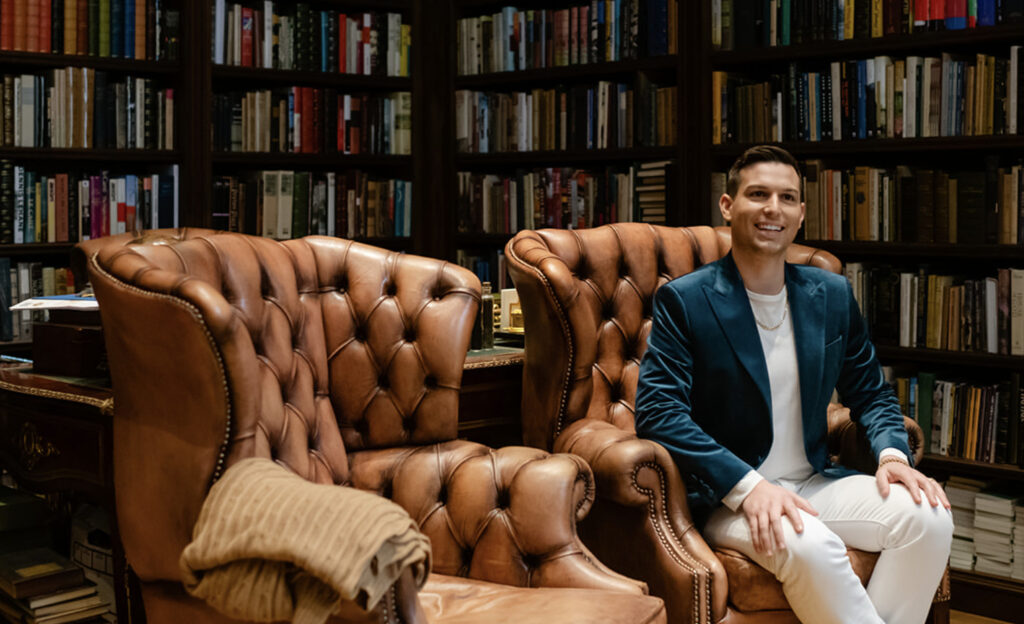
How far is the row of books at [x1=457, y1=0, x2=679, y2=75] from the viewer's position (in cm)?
418

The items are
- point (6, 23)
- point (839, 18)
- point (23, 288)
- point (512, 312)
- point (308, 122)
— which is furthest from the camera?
point (308, 122)

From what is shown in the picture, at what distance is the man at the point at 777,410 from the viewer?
7.25 feet

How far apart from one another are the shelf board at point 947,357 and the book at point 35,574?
2550 mm

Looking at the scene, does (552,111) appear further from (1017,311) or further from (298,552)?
(298,552)

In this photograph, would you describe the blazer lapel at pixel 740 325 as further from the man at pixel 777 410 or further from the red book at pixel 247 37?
the red book at pixel 247 37

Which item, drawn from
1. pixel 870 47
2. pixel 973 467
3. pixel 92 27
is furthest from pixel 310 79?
pixel 973 467

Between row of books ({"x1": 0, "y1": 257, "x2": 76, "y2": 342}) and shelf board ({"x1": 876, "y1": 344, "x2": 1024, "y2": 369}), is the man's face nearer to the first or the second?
shelf board ({"x1": 876, "y1": 344, "x2": 1024, "y2": 369})

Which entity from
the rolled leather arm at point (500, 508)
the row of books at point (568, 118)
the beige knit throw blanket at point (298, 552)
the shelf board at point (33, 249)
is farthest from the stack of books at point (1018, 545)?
the shelf board at point (33, 249)

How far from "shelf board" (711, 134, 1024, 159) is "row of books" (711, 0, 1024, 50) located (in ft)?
1.12

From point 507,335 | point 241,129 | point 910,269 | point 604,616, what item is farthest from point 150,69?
point 604,616

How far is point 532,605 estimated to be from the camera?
72.6 inches

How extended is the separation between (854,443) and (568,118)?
2.25 metres

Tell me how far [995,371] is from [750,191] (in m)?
1.65

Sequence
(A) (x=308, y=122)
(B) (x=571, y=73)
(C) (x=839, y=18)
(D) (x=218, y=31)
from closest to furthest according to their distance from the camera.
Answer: (C) (x=839, y=18)
(D) (x=218, y=31)
(B) (x=571, y=73)
(A) (x=308, y=122)
